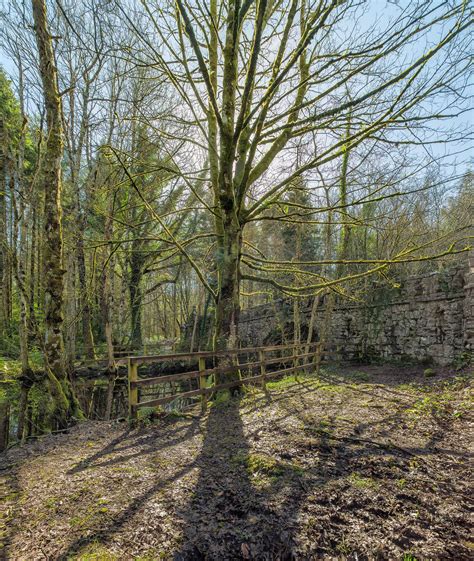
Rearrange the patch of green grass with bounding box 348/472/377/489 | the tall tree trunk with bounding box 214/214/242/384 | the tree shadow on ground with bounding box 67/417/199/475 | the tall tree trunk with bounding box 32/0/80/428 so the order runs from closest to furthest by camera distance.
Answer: the patch of green grass with bounding box 348/472/377/489 < the tree shadow on ground with bounding box 67/417/199/475 < the tall tree trunk with bounding box 32/0/80/428 < the tall tree trunk with bounding box 214/214/242/384

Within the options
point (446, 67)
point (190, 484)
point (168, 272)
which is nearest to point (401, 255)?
point (446, 67)

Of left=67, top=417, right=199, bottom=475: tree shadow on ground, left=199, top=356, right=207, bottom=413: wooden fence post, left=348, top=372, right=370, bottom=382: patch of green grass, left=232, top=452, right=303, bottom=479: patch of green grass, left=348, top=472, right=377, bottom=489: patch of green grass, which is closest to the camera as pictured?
left=348, top=472, right=377, bottom=489: patch of green grass

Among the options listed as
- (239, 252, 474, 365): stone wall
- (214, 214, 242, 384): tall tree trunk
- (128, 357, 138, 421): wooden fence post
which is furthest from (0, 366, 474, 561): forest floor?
(239, 252, 474, 365): stone wall

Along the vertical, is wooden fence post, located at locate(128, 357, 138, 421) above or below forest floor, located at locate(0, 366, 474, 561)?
above

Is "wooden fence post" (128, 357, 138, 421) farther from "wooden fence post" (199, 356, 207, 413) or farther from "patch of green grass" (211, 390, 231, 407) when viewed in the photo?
"patch of green grass" (211, 390, 231, 407)

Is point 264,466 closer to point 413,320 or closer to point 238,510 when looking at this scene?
point 238,510

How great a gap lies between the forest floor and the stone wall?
4.19 m

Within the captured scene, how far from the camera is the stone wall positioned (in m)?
8.16

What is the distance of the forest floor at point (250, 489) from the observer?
6.54ft

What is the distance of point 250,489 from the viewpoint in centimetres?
267

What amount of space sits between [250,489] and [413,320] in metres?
8.86

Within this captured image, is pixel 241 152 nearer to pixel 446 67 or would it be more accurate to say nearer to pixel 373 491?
pixel 446 67

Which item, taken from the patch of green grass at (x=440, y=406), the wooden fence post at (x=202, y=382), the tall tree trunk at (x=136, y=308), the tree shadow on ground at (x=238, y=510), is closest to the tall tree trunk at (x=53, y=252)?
the wooden fence post at (x=202, y=382)

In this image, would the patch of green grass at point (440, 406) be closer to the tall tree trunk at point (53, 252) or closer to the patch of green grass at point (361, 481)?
the patch of green grass at point (361, 481)
